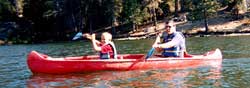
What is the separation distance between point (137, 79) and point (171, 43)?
319 cm

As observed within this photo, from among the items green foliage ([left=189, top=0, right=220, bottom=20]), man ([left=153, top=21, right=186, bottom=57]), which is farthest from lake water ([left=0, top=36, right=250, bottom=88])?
green foliage ([left=189, top=0, right=220, bottom=20])

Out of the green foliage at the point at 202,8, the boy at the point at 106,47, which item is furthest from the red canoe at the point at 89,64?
the green foliage at the point at 202,8

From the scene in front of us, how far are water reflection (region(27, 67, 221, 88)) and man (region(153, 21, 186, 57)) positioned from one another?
3.65ft

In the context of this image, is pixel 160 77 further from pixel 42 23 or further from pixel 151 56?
pixel 42 23

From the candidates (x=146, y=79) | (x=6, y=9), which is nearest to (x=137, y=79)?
(x=146, y=79)

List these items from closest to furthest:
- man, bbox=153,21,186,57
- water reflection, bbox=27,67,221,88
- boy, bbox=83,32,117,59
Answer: water reflection, bbox=27,67,221,88 < man, bbox=153,21,186,57 < boy, bbox=83,32,117,59

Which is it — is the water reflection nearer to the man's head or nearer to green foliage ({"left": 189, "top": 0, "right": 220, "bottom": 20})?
the man's head

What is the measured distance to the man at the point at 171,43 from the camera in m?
22.7

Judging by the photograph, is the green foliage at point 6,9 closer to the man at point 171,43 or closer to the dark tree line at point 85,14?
the dark tree line at point 85,14

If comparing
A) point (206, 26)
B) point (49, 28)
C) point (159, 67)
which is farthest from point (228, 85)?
point (49, 28)

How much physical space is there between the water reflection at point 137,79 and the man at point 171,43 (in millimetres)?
1112

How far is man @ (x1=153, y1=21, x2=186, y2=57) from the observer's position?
22656 millimetres

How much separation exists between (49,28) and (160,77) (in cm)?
6322

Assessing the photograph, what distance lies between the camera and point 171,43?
2284 centimetres
